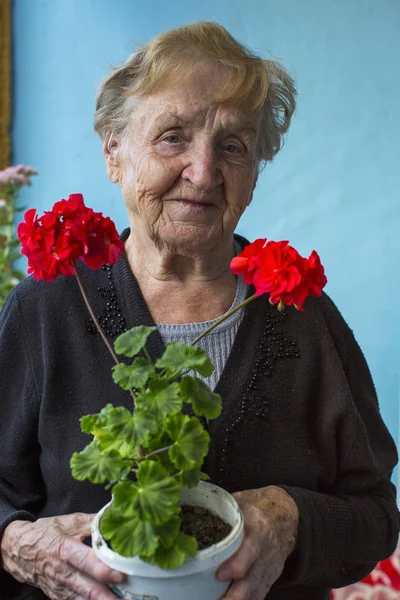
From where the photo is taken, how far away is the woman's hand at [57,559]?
1.01m

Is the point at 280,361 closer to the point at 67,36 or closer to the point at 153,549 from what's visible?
the point at 153,549

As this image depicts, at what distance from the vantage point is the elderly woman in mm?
1287

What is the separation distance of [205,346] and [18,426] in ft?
1.21

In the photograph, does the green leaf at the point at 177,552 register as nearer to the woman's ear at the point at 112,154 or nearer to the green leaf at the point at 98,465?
the green leaf at the point at 98,465

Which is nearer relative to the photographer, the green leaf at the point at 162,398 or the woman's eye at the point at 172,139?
the green leaf at the point at 162,398

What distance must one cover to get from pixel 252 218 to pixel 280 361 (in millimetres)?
1319

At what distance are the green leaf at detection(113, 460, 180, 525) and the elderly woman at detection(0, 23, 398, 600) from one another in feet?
1.29

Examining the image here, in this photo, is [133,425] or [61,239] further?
[61,239]

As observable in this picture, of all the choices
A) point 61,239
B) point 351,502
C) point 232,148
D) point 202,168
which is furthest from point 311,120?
point 61,239

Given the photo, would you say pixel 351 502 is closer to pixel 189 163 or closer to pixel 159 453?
pixel 159 453

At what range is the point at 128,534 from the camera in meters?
0.87

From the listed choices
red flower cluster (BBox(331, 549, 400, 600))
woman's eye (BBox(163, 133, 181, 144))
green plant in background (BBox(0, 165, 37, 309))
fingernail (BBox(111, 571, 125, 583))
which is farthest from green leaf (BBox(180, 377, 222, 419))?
green plant in background (BBox(0, 165, 37, 309))

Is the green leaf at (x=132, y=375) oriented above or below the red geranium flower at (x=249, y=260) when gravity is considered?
below

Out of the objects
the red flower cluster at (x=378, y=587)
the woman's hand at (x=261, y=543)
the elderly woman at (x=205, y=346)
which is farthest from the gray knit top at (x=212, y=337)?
the red flower cluster at (x=378, y=587)
